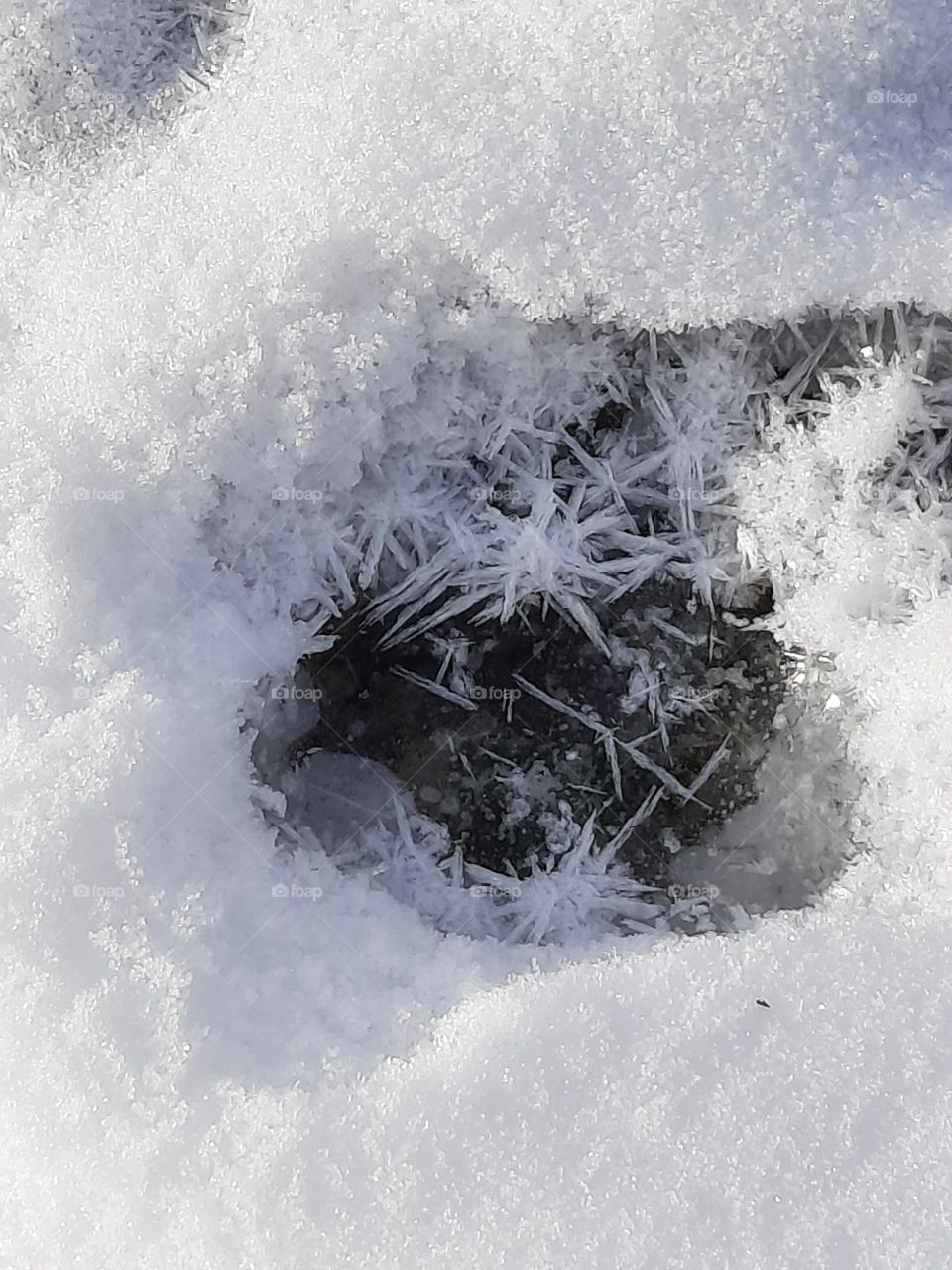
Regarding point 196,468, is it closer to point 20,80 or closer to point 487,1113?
point 20,80

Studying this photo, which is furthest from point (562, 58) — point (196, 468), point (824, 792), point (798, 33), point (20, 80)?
point (824, 792)

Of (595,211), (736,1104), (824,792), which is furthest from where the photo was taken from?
(824,792)

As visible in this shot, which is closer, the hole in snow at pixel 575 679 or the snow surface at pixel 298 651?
→ the snow surface at pixel 298 651

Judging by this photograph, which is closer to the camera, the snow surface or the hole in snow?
the snow surface

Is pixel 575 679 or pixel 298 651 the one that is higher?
pixel 298 651

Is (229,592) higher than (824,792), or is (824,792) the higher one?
(229,592)

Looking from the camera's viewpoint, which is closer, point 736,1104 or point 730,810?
point 736,1104

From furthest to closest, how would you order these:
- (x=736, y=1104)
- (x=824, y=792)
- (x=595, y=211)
Answer: (x=824, y=792)
(x=595, y=211)
(x=736, y=1104)

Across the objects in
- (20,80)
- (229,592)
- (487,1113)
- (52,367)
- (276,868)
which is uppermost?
(20,80)
